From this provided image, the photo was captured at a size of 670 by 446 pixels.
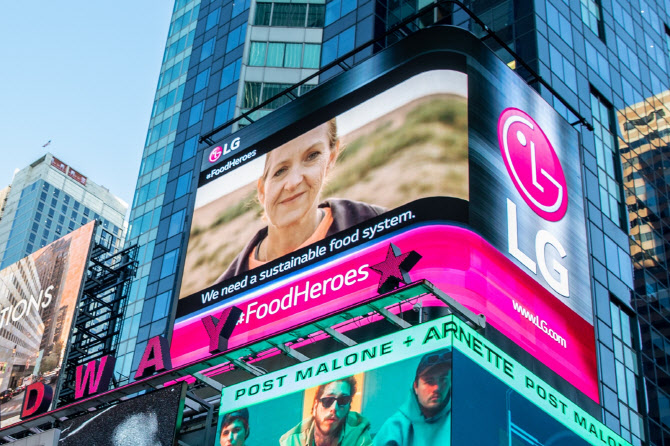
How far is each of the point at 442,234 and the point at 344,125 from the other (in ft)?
24.1

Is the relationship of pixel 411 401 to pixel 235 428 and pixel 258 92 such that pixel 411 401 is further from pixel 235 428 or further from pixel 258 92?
pixel 258 92

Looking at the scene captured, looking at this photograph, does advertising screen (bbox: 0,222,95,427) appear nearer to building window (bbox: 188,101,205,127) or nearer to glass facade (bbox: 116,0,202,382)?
glass facade (bbox: 116,0,202,382)

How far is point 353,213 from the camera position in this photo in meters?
31.1

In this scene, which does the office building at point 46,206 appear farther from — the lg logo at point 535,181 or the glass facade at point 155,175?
the lg logo at point 535,181

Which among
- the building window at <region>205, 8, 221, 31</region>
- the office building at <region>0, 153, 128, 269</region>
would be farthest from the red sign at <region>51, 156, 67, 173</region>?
the building window at <region>205, 8, 221, 31</region>

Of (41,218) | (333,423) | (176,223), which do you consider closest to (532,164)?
(333,423)

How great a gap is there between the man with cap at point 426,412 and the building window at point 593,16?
36.0 meters

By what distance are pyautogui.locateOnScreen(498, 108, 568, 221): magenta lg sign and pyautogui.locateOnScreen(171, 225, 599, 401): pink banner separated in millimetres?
3321

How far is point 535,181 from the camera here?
32.0 meters

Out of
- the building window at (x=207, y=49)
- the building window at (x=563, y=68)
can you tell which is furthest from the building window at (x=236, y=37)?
the building window at (x=563, y=68)

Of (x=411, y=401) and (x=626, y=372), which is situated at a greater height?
(x=626, y=372)

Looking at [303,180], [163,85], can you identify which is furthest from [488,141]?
[163,85]

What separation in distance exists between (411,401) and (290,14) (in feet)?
129

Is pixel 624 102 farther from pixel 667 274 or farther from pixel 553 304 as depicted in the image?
pixel 553 304
